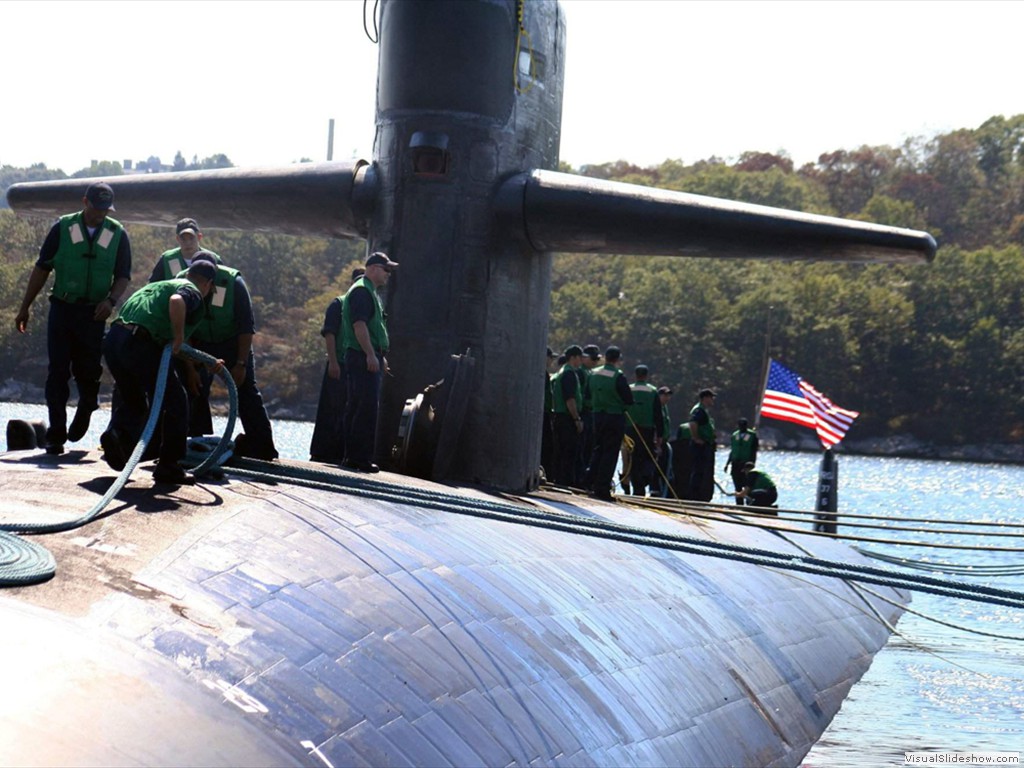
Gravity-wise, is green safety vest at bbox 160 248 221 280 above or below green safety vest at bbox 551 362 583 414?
above

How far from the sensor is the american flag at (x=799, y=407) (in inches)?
861

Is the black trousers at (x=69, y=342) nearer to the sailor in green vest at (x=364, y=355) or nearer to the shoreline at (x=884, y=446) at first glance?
the sailor in green vest at (x=364, y=355)

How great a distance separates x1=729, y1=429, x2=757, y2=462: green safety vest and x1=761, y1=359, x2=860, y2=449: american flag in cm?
126

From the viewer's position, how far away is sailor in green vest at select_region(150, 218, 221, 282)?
9.57m

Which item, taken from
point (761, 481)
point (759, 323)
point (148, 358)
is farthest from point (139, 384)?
point (759, 323)

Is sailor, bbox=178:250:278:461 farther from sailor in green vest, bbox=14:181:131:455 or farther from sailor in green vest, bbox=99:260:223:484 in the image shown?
sailor in green vest, bbox=99:260:223:484

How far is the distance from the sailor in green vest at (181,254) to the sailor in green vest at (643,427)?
10.3m

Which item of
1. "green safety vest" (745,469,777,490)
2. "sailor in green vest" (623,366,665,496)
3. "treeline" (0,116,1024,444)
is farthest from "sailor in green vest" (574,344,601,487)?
"treeline" (0,116,1024,444)

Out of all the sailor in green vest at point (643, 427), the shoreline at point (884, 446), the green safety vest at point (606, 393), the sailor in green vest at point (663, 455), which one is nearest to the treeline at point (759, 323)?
the shoreline at point (884, 446)

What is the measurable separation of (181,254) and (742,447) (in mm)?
15131

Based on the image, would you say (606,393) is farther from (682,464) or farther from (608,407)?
(682,464)

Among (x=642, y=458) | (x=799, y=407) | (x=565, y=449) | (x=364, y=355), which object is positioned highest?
(x=364, y=355)

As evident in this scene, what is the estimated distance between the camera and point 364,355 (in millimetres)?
9406

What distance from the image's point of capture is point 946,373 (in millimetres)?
94750
